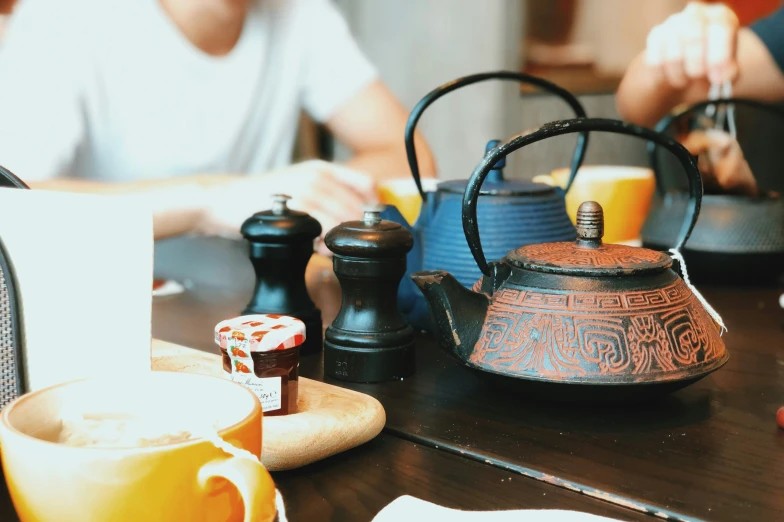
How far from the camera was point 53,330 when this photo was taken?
626 millimetres

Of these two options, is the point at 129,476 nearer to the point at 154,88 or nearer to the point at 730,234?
the point at 730,234

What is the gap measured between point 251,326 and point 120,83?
Answer: 1.53 metres

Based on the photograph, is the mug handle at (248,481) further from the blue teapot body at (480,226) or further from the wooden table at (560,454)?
the blue teapot body at (480,226)

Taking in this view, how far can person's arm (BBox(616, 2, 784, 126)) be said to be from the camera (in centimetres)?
138

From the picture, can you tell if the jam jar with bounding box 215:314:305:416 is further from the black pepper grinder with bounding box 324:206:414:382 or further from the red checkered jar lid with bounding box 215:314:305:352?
the black pepper grinder with bounding box 324:206:414:382

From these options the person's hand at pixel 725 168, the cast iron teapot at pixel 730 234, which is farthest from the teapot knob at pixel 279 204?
the person's hand at pixel 725 168

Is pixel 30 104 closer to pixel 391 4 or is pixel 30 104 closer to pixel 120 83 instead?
pixel 120 83

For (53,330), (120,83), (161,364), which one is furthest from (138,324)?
(120,83)

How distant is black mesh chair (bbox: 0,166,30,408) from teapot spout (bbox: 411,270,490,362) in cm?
38

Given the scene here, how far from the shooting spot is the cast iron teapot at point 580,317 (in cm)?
71

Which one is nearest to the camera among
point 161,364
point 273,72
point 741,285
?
point 161,364

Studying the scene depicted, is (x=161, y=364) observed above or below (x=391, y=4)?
below

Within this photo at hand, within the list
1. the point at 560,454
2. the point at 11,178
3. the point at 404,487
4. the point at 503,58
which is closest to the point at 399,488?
the point at 404,487

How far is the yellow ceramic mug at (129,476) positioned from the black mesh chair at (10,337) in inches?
6.1
